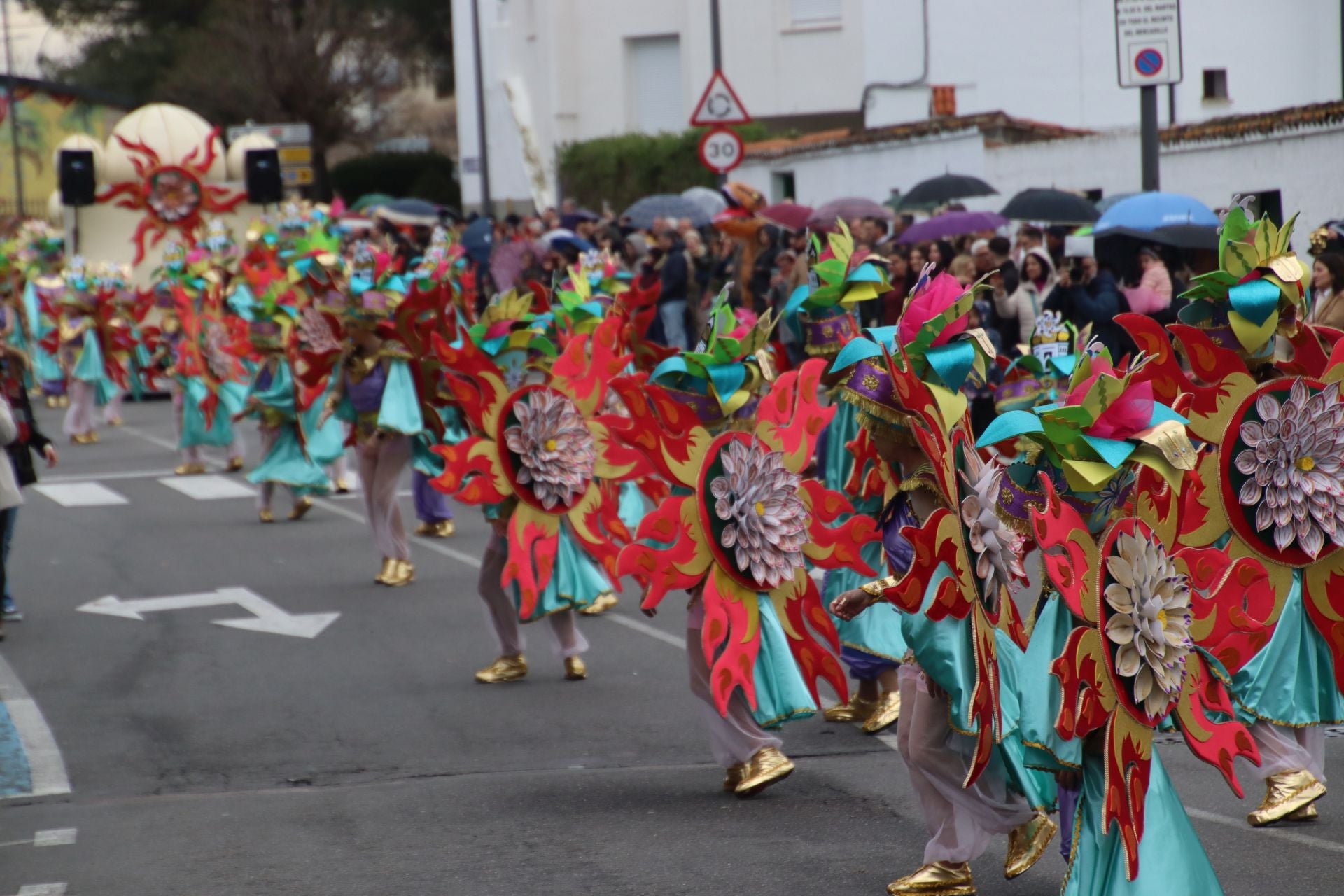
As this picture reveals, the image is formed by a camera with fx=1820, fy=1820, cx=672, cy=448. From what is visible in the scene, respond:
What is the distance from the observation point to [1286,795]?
6.38 metres

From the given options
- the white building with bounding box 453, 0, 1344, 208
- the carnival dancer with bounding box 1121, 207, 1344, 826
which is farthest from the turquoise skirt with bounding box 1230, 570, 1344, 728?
the white building with bounding box 453, 0, 1344, 208

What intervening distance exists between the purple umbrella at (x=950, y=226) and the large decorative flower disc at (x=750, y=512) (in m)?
9.62

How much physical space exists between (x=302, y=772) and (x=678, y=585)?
2.05m

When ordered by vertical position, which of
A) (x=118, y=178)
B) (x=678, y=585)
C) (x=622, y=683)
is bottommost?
(x=622, y=683)

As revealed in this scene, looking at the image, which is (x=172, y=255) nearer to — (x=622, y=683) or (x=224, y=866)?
(x=622, y=683)

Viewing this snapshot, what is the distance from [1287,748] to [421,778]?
137 inches

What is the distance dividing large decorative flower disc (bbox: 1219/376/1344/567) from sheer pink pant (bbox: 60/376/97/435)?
18630 mm

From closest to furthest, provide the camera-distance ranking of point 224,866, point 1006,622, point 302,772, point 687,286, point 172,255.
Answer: point 1006,622, point 224,866, point 302,772, point 687,286, point 172,255

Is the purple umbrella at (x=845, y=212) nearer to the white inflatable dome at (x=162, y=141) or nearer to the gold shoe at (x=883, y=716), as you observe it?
the gold shoe at (x=883, y=716)

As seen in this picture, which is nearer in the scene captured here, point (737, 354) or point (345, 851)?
point (345, 851)

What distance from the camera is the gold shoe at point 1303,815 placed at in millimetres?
6359

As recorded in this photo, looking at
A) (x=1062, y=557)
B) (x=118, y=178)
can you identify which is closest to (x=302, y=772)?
(x=1062, y=557)

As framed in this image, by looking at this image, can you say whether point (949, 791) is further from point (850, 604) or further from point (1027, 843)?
point (850, 604)

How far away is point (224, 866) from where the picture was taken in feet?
21.1
